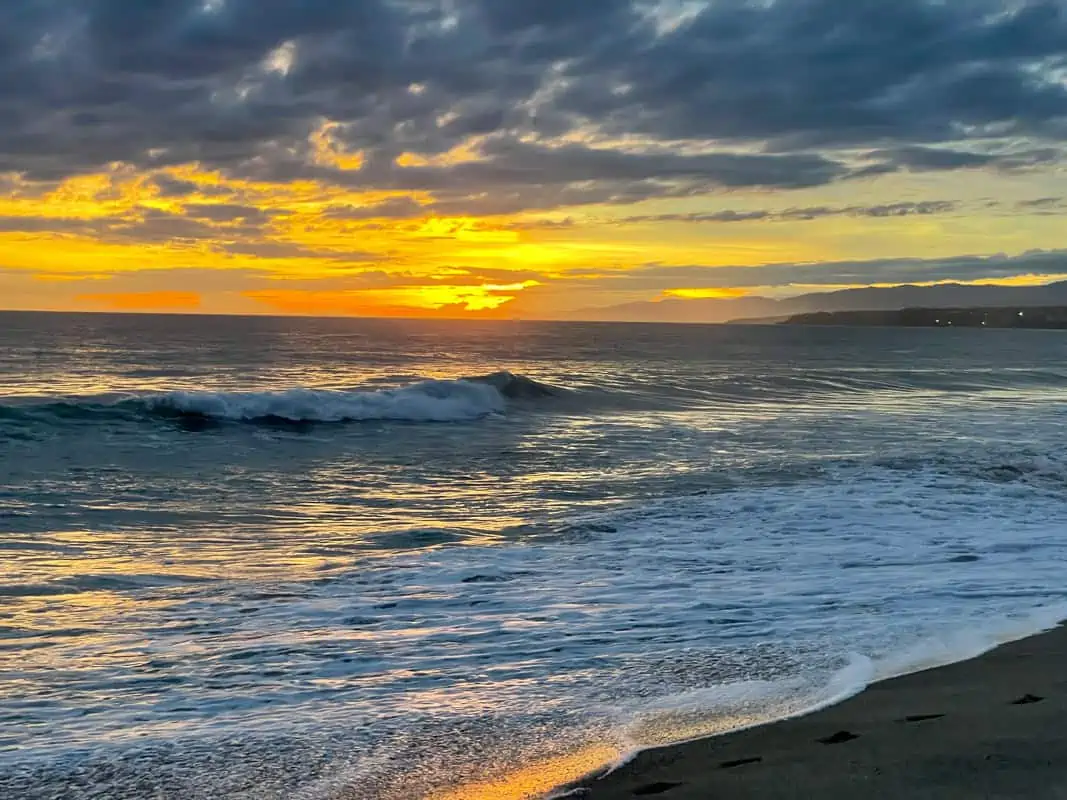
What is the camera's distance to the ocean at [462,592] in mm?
4332

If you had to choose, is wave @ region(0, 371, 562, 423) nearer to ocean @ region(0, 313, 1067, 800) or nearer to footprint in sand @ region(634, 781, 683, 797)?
ocean @ region(0, 313, 1067, 800)

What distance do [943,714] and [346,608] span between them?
4196 mm

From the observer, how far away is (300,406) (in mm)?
25125

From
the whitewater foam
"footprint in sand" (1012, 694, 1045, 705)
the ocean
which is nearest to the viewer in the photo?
the ocean

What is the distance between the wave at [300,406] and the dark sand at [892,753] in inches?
817

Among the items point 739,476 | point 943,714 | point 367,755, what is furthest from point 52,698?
point 739,476

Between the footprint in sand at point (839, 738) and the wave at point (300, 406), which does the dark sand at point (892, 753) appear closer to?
the footprint in sand at point (839, 738)

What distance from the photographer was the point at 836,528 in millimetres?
10430

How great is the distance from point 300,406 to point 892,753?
74.1 feet

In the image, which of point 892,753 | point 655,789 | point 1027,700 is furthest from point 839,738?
point 1027,700

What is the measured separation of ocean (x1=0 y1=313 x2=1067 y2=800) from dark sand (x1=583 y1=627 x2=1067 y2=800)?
0.72 feet

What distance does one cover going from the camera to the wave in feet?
74.8

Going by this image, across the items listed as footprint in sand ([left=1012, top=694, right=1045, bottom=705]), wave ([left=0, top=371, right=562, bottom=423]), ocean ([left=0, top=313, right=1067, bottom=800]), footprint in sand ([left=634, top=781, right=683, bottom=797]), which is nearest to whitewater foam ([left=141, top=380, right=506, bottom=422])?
wave ([left=0, top=371, right=562, bottom=423])

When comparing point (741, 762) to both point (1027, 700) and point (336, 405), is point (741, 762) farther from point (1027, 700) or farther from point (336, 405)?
point (336, 405)
